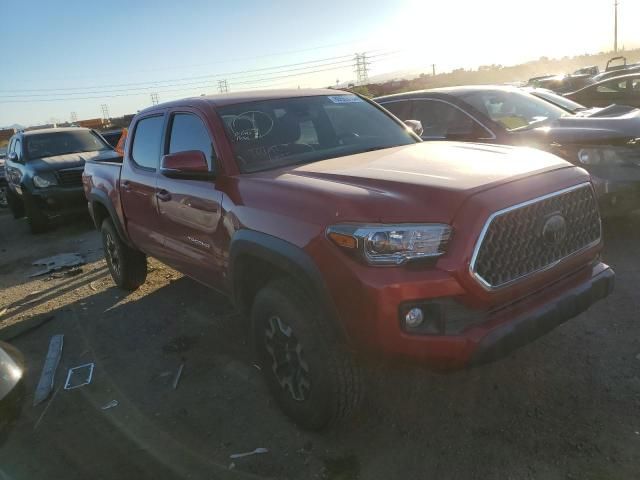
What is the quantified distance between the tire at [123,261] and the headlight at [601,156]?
455 centimetres

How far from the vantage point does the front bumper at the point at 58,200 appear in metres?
9.38

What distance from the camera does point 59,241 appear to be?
9.01m

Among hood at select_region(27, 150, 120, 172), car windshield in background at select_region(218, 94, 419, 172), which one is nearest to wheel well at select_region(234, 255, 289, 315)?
car windshield in background at select_region(218, 94, 419, 172)

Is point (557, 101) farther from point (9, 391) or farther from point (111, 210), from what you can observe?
point (9, 391)

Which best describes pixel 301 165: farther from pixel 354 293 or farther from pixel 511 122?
pixel 511 122

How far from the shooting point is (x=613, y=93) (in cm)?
898

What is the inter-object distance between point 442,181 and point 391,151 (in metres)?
1.01

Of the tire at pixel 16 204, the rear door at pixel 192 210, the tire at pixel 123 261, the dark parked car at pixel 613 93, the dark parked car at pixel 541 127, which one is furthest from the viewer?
the tire at pixel 16 204

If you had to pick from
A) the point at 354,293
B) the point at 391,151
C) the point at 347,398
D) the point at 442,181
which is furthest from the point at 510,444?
the point at 391,151

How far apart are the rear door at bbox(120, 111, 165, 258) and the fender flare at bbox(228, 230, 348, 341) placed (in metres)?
1.50

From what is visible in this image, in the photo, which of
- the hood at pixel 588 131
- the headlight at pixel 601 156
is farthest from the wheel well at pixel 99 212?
the headlight at pixel 601 156

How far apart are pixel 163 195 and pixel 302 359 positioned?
74.8 inches

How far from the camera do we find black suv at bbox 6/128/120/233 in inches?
372

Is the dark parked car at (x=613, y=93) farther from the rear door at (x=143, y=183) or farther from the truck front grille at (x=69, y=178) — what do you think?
the truck front grille at (x=69, y=178)
